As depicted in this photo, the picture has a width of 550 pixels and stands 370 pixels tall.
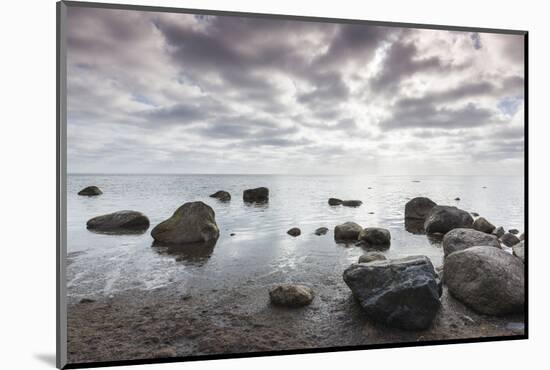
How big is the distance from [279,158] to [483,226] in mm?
4201

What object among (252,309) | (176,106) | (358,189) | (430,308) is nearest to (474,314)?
(430,308)

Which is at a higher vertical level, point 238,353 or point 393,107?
point 393,107

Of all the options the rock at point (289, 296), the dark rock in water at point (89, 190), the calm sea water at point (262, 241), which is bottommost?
the rock at point (289, 296)

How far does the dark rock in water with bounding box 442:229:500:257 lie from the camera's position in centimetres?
527

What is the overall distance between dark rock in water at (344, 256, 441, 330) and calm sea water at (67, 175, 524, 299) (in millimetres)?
1055

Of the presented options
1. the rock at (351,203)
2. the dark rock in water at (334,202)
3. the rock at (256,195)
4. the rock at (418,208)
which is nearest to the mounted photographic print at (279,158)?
the rock at (418,208)

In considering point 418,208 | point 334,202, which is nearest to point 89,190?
point 334,202

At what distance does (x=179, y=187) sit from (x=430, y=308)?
9744mm

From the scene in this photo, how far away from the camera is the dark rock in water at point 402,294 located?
3.76 meters

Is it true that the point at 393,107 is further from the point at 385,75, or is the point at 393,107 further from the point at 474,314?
the point at 474,314

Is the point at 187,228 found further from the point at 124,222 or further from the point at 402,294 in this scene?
the point at 402,294

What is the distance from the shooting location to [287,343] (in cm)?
372

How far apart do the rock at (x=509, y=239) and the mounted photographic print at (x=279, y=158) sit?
0.05 meters

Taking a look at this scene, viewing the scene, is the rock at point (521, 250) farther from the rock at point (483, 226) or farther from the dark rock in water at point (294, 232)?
the dark rock in water at point (294, 232)
